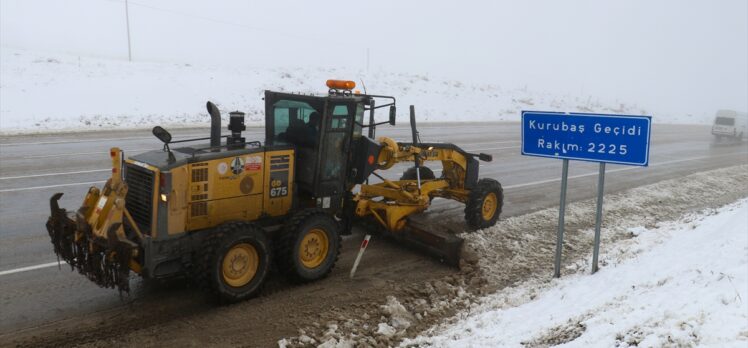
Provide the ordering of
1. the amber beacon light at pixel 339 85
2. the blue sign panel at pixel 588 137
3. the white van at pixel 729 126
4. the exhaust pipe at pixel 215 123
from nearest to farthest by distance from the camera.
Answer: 1. the blue sign panel at pixel 588 137
2. the exhaust pipe at pixel 215 123
3. the amber beacon light at pixel 339 85
4. the white van at pixel 729 126

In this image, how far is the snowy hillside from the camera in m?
24.8

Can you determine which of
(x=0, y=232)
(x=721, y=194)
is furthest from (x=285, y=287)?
(x=721, y=194)

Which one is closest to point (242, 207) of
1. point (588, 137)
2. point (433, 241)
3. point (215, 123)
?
point (215, 123)

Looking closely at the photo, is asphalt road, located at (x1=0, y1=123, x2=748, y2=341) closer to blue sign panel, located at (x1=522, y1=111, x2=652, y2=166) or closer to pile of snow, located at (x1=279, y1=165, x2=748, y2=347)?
pile of snow, located at (x1=279, y1=165, x2=748, y2=347)

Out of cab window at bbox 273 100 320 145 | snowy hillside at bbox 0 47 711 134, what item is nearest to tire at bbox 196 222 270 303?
cab window at bbox 273 100 320 145

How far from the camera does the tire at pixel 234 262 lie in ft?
19.7

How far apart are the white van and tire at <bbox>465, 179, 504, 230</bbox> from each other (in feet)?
96.0

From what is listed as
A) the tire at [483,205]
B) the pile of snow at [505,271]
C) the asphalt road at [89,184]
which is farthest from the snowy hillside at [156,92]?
the pile of snow at [505,271]

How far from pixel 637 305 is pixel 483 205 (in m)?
4.83

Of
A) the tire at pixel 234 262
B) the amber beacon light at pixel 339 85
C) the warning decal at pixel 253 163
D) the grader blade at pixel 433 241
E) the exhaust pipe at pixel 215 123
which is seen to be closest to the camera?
the tire at pixel 234 262

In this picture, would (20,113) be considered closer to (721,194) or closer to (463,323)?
(463,323)

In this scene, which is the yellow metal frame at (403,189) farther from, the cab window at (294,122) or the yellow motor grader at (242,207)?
the cab window at (294,122)

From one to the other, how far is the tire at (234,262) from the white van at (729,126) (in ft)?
113

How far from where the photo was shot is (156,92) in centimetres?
3002
